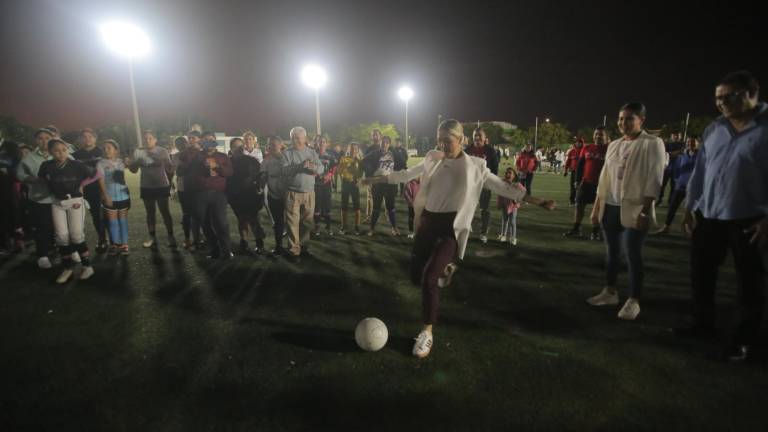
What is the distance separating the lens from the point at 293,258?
6.89m

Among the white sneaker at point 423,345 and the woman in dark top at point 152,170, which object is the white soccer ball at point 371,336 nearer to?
the white sneaker at point 423,345

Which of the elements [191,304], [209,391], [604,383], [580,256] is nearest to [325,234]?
[191,304]

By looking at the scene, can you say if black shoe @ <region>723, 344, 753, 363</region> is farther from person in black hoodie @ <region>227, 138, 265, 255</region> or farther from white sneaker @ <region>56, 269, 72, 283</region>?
white sneaker @ <region>56, 269, 72, 283</region>

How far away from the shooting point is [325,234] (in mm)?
8875

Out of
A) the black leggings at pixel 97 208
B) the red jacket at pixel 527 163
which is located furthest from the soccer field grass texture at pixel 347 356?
the red jacket at pixel 527 163

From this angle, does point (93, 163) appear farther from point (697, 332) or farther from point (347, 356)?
point (697, 332)

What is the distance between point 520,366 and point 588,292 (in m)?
2.33

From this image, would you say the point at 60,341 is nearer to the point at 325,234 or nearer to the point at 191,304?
the point at 191,304

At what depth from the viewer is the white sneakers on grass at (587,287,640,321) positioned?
169 inches

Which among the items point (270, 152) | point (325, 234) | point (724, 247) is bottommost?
point (325, 234)

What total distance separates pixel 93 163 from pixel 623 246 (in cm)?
810

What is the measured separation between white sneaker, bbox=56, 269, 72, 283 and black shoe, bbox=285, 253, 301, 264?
3180 millimetres

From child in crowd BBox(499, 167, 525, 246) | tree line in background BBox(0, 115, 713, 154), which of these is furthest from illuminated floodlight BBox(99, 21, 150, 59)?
tree line in background BBox(0, 115, 713, 154)

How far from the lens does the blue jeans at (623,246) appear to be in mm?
4137
